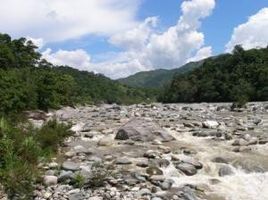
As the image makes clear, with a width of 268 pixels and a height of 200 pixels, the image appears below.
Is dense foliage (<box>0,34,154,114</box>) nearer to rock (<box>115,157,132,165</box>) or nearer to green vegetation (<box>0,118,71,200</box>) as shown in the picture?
green vegetation (<box>0,118,71,200</box>)

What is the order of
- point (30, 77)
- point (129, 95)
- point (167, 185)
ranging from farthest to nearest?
point (129, 95)
point (30, 77)
point (167, 185)

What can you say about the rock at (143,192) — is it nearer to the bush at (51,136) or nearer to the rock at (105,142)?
the bush at (51,136)

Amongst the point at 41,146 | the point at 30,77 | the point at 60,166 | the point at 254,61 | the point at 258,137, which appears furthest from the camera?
the point at 254,61

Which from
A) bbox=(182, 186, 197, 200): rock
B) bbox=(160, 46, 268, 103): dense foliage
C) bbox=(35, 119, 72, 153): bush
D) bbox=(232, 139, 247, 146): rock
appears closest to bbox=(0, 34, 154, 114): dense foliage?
bbox=(35, 119, 72, 153): bush

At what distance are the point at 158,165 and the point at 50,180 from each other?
496 centimetres

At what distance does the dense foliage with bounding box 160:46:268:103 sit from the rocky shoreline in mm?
51757

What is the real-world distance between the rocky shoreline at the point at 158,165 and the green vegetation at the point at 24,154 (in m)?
0.50

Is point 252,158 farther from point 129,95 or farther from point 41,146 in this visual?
point 129,95

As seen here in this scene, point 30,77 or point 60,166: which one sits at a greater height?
point 30,77

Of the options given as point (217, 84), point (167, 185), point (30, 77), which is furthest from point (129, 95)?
point (167, 185)

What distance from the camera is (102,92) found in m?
132

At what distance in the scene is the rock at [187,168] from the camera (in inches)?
781

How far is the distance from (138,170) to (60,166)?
298 centimetres

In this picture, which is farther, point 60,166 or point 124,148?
point 124,148
